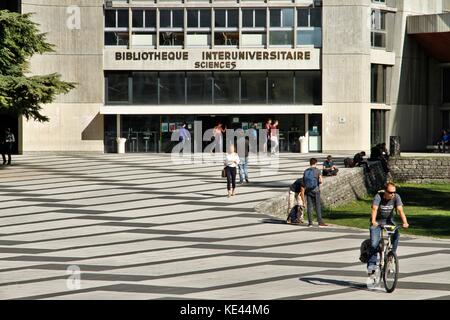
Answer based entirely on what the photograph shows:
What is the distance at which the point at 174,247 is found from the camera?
70.8ft

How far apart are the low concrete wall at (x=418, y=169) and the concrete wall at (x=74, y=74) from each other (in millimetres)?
16310

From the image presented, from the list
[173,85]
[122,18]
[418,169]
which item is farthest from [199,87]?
[418,169]

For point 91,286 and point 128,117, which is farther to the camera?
point 128,117

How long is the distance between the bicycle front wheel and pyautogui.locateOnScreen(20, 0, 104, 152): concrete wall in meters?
39.2

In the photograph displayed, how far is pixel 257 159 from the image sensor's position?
46.7 meters

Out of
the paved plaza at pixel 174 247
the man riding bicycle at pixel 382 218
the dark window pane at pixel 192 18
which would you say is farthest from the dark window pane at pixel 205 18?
the man riding bicycle at pixel 382 218

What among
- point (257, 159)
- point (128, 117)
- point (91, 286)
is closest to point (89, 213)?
point (91, 286)

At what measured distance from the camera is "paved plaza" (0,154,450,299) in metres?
16.2

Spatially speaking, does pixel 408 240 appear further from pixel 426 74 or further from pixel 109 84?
pixel 426 74

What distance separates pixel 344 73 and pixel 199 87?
7.80 meters

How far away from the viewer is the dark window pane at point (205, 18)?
54.2 m

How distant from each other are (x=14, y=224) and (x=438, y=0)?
4236 cm

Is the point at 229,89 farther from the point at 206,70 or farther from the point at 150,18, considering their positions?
the point at 150,18

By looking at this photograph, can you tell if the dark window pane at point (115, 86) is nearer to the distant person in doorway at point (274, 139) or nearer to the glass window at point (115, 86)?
the glass window at point (115, 86)
